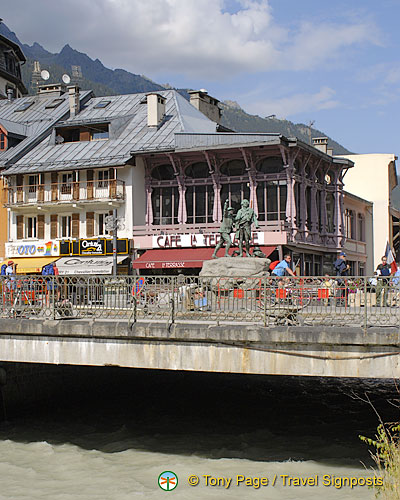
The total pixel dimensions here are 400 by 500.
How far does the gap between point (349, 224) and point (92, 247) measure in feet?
54.6

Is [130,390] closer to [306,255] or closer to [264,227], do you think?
[264,227]

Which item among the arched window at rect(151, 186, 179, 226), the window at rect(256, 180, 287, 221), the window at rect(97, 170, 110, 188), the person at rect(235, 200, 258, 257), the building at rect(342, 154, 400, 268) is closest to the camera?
the person at rect(235, 200, 258, 257)

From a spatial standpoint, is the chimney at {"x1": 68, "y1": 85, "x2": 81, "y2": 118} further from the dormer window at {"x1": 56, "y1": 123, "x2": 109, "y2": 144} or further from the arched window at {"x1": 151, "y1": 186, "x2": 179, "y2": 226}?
the arched window at {"x1": 151, "y1": 186, "x2": 179, "y2": 226}

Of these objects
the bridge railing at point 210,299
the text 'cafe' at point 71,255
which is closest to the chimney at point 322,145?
the text 'cafe' at point 71,255

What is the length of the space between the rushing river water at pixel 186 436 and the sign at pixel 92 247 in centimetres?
1577

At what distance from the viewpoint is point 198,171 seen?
37.8 meters

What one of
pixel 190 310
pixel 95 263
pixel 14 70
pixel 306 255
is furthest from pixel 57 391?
pixel 14 70

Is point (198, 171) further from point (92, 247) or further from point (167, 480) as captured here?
point (167, 480)

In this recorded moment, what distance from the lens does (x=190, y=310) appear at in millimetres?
14625

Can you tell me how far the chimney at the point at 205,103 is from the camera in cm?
4466

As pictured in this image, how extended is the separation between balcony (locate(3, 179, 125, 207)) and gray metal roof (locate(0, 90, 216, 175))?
40.1 inches

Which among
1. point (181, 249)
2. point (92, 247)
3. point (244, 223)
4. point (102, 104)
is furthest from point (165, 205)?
point (244, 223)

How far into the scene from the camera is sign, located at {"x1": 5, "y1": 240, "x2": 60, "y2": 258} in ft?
129

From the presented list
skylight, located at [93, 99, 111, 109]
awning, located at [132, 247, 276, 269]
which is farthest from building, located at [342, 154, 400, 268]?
skylight, located at [93, 99, 111, 109]
